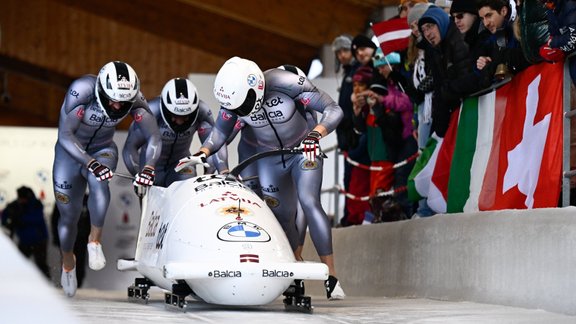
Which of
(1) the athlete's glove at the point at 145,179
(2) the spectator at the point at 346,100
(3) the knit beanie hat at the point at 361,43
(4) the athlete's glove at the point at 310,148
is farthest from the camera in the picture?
(2) the spectator at the point at 346,100

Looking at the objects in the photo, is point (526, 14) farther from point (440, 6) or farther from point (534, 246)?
point (440, 6)

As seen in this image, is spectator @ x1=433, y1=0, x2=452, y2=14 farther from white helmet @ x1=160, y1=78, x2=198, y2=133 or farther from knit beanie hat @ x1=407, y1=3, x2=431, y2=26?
white helmet @ x1=160, y1=78, x2=198, y2=133

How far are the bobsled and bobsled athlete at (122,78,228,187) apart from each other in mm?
2107

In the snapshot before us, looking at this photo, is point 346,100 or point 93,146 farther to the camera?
point 346,100

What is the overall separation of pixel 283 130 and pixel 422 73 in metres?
1.49

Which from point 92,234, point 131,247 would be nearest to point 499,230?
point 92,234

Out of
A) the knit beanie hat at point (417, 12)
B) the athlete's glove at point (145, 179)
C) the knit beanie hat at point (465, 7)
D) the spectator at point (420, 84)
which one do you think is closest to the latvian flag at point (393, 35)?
the spectator at point (420, 84)

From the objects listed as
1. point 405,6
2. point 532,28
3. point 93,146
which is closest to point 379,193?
point 405,6

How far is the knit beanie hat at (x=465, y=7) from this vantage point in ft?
19.5

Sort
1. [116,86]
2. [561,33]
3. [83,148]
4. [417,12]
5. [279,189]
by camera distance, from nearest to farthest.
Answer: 1. [561,33]
2. [279,189]
3. [116,86]
4. [83,148]
5. [417,12]

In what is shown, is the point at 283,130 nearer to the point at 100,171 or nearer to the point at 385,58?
the point at 100,171

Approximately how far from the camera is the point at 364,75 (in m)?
8.32

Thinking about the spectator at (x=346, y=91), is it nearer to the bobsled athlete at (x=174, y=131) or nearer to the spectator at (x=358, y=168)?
the spectator at (x=358, y=168)

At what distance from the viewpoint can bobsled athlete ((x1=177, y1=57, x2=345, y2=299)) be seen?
545 cm
